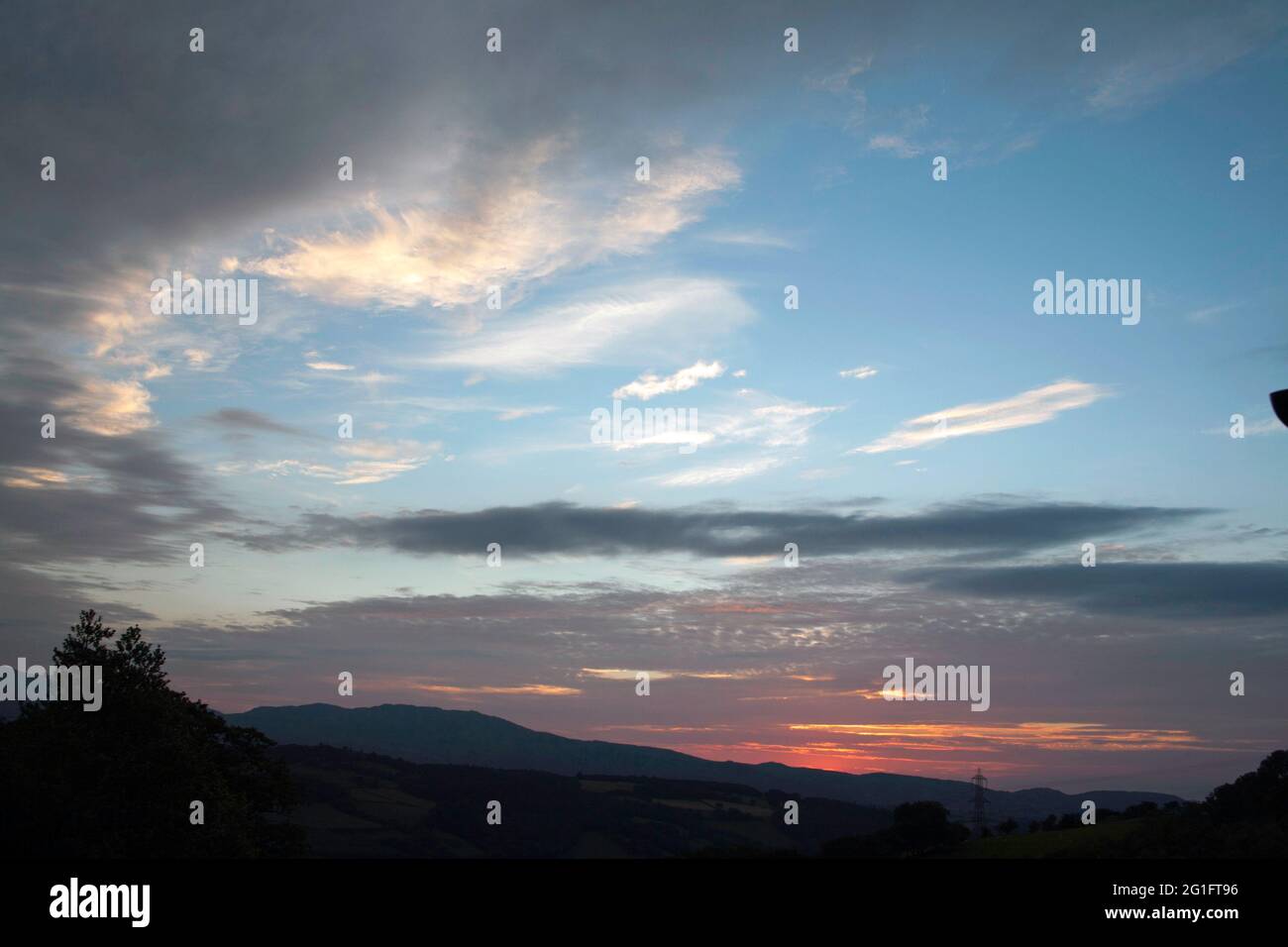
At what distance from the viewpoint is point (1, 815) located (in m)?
41.8

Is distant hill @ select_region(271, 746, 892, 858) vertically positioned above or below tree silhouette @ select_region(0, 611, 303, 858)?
below

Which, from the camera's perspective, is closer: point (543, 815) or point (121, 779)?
point (121, 779)

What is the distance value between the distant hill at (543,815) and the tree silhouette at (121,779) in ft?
111

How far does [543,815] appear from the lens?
8975cm

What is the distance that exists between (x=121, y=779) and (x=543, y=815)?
53.7 m

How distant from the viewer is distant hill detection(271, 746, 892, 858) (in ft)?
268

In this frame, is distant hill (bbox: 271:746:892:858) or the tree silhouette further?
distant hill (bbox: 271:746:892:858)

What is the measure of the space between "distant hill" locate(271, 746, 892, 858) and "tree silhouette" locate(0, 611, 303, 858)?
33.7 metres

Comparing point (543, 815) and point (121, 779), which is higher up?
point (121, 779)

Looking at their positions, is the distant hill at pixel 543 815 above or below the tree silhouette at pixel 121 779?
below

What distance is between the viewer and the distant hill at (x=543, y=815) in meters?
81.8
